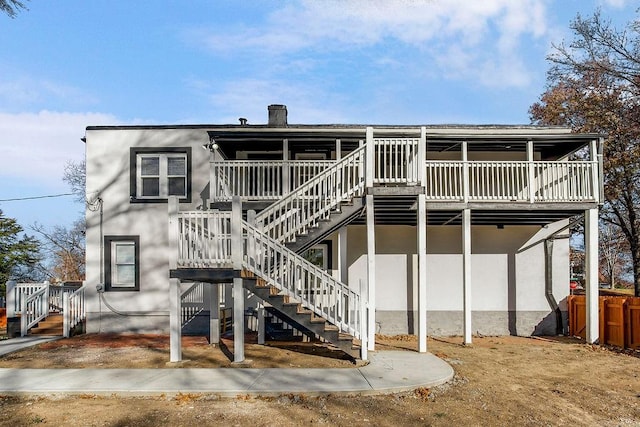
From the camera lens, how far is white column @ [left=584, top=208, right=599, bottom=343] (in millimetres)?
12141

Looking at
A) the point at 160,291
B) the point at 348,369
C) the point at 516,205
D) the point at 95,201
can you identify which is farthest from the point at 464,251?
the point at 95,201

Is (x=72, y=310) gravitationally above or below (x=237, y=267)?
below

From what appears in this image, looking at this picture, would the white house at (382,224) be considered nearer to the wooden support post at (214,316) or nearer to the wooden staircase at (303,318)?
the wooden support post at (214,316)

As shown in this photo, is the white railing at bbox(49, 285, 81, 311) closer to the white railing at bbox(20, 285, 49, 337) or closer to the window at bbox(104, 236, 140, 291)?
the white railing at bbox(20, 285, 49, 337)

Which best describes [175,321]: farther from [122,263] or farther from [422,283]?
[122,263]

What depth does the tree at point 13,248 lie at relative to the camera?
957 inches

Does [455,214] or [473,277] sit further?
[473,277]

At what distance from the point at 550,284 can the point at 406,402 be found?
914 cm

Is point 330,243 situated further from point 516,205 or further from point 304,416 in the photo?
point 304,416

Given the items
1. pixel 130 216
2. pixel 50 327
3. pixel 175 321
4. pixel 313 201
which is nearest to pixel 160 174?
pixel 130 216

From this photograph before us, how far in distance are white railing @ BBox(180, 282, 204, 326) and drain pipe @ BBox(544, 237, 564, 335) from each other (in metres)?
10.8

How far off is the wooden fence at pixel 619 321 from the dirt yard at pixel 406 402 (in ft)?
4.83

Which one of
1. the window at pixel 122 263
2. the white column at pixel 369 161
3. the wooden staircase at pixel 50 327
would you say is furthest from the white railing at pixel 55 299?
the white column at pixel 369 161

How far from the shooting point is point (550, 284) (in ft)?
46.0
